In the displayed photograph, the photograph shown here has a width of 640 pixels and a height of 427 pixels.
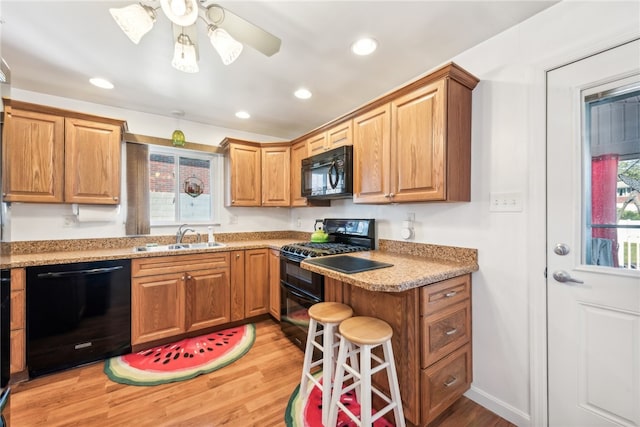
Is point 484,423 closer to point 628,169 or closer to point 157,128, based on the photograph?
point 628,169

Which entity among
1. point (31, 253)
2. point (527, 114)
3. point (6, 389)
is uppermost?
point (527, 114)

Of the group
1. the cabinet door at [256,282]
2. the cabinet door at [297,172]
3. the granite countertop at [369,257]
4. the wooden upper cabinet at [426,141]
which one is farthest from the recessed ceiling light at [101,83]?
the wooden upper cabinet at [426,141]

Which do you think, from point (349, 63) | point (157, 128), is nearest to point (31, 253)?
point (157, 128)

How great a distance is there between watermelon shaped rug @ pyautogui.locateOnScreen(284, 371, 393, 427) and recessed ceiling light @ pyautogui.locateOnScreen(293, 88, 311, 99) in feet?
8.26

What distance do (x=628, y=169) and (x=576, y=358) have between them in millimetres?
1020

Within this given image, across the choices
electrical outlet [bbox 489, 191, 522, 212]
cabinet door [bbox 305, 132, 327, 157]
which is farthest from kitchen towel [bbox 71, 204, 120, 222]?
electrical outlet [bbox 489, 191, 522, 212]

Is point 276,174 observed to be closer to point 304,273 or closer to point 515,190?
point 304,273

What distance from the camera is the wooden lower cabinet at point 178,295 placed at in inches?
93.1

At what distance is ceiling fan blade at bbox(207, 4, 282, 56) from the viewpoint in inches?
51.8

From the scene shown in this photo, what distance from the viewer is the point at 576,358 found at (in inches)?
54.4

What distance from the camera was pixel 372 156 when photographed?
2.16 meters

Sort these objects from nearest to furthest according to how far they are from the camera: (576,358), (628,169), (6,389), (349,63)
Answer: (6,389) → (628,169) → (576,358) → (349,63)

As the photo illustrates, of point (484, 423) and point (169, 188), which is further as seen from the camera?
point (169, 188)

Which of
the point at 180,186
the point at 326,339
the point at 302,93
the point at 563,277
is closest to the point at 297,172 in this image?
the point at 302,93
